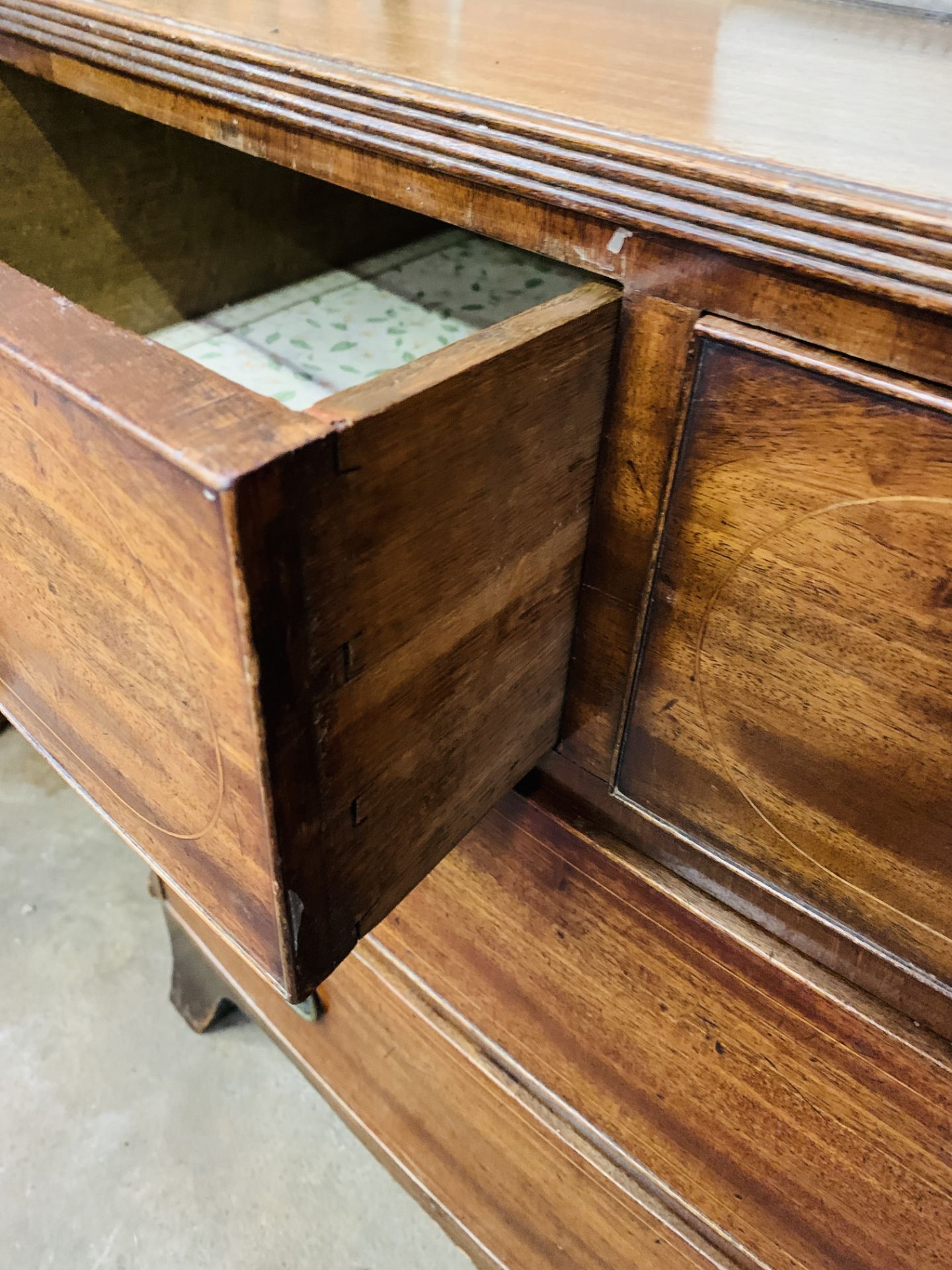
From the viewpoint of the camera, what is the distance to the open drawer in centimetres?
30

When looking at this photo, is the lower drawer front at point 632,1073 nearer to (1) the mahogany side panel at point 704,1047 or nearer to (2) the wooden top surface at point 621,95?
(1) the mahogany side panel at point 704,1047

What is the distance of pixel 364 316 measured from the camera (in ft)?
2.53

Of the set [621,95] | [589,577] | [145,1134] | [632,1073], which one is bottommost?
[145,1134]

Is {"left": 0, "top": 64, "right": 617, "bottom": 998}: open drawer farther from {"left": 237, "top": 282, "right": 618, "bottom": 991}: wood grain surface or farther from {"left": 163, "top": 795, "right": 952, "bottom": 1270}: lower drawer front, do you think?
{"left": 163, "top": 795, "right": 952, "bottom": 1270}: lower drawer front

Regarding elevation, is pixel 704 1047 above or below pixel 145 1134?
above

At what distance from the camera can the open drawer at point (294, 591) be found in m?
0.30

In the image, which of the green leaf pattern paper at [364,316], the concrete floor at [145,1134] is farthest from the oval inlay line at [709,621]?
the concrete floor at [145,1134]

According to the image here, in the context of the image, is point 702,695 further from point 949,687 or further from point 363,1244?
point 363,1244

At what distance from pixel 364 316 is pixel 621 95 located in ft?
1.29

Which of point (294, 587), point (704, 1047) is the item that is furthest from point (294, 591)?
point (704, 1047)

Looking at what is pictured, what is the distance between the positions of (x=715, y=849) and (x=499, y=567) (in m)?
0.21

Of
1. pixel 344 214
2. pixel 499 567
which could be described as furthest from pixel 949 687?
pixel 344 214

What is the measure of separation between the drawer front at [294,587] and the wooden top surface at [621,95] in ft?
0.20

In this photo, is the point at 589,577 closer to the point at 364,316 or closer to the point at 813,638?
the point at 813,638
